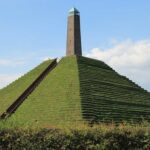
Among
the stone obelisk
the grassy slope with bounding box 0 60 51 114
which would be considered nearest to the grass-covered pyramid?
the grassy slope with bounding box 0 60 51 114

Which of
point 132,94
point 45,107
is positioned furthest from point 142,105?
point 45,107

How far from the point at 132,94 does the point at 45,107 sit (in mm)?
9691

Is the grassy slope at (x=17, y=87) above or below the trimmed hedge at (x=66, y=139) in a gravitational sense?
above

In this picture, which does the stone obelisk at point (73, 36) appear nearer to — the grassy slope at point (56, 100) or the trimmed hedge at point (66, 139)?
the grassy slope at point (56, 100)

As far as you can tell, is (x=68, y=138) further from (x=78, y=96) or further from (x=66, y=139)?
(x=78, y=96)

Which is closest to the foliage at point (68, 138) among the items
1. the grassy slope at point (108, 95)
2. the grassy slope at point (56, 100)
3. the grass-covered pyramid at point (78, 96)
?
the grass-covered pyramid at point (78, 96)

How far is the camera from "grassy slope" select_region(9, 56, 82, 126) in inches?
1324

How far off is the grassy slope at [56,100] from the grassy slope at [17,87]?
1.64 metres

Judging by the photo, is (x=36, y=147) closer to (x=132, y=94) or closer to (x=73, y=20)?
(x=132, y=94)

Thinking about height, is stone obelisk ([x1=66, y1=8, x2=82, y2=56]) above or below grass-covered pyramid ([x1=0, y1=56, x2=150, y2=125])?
above

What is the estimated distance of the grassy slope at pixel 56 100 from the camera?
3362 centimetres

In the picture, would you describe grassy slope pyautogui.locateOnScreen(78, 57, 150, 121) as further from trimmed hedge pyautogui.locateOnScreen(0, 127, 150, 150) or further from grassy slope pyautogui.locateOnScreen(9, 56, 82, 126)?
trimmed hedge pyautogui.locateOnScreen(0, 127, 150, 150)

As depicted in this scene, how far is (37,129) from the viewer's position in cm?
Answer: 1254

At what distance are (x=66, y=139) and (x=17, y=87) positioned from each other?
3254 centimetres
